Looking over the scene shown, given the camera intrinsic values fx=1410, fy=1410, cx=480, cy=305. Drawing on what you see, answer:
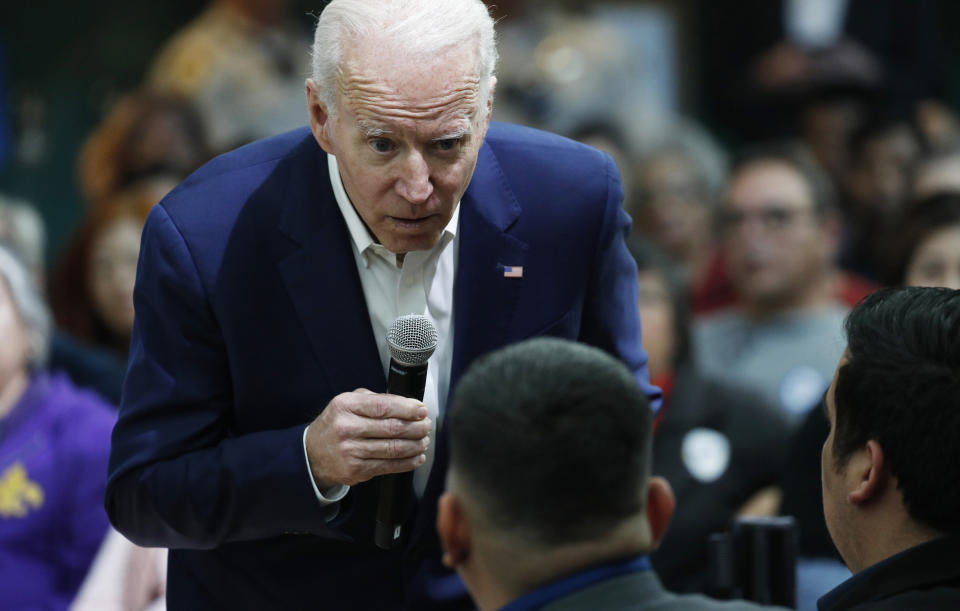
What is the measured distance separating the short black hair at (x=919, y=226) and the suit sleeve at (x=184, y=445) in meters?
2.49

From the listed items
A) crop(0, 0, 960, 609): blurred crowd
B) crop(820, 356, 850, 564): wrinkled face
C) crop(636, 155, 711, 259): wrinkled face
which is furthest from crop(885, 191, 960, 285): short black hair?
crop(820, 356, 850, 564): wrinkled face

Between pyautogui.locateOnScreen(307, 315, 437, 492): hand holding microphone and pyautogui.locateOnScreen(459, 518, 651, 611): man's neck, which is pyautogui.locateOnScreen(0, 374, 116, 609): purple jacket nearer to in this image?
pyautogui.locateOnScreen(307, 315, 437, 492): hand holding microphone

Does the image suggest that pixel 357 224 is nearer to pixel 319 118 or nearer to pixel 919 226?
pixel 319 118

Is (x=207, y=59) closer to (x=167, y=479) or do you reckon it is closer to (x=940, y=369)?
(x=167, y=479)

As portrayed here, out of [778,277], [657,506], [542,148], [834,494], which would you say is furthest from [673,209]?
[657,506]

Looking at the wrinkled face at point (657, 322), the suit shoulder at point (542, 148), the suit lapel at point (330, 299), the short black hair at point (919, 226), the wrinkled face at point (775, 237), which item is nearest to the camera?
the suit lapel at point (330, 299)

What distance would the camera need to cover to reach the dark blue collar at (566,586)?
1.57 metres

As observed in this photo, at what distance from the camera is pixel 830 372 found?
15.9 ft

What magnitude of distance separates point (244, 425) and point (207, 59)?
4.93 meters

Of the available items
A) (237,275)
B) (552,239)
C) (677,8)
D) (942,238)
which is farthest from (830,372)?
(677,8)

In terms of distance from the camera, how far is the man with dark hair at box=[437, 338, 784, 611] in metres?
1.56

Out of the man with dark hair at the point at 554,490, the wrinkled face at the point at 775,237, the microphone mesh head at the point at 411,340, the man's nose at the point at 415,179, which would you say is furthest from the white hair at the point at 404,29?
the wrinkled face at the point at 775,237

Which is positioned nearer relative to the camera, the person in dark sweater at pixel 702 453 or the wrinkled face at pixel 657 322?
the person in dark sweater at pixel 702 453

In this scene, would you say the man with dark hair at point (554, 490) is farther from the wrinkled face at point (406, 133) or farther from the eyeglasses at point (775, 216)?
the eyeglasses at point (775, 216)
